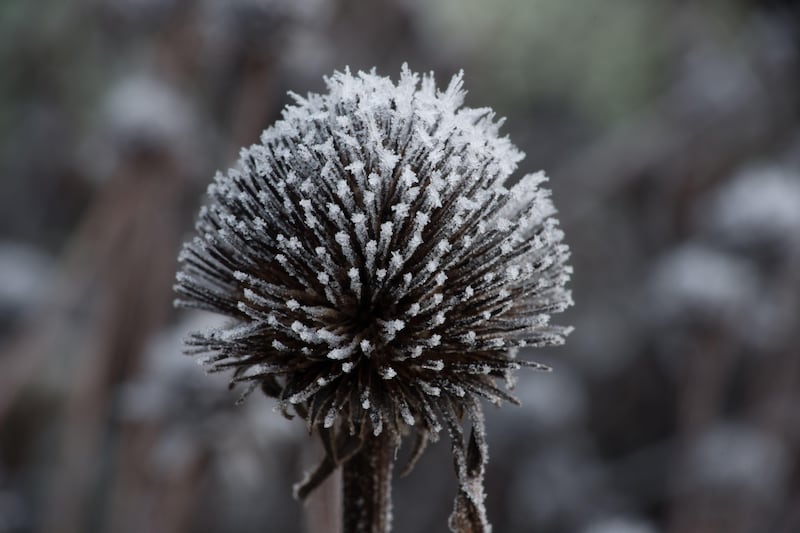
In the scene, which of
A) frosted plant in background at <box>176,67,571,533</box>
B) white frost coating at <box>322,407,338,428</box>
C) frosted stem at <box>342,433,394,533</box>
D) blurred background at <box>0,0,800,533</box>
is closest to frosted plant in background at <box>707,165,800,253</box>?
blurred background at <box>0,0,800,533</box>

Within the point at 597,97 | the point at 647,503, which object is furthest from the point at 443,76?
the point at 647,503

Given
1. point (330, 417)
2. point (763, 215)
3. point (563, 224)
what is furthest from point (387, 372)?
point (563, 224)

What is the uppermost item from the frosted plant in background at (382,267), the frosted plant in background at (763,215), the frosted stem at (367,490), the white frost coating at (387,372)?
the frosted plant in background at (763,215)

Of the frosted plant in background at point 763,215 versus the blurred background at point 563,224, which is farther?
the frosted plant in background at point 763,215

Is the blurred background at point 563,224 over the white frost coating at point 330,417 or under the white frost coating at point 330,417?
over

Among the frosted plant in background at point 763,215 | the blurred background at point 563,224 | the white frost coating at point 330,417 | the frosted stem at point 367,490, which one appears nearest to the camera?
the white frost coating at point 330,417

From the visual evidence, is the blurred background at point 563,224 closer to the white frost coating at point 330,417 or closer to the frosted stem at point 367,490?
the frosted stem at point 367,490

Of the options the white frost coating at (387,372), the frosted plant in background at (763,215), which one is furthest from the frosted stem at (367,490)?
the frosted plant in background at (763,215)

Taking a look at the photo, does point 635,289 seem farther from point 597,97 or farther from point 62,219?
point 62,219
